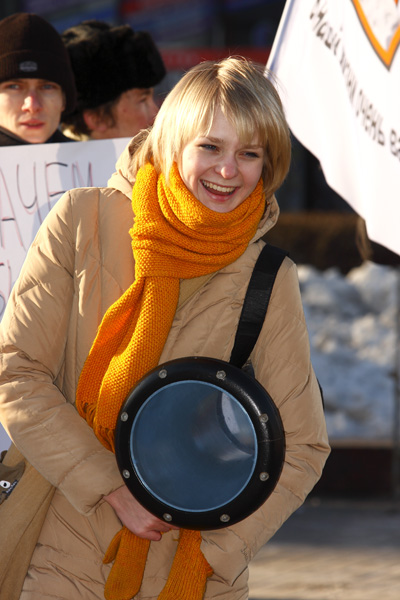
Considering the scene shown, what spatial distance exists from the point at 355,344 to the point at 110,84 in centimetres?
422

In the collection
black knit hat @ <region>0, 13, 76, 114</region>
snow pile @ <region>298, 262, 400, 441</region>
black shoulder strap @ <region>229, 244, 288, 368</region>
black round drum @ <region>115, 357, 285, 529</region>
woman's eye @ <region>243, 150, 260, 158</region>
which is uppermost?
black knit hat @ <region>0, 13, 76, 114</region>

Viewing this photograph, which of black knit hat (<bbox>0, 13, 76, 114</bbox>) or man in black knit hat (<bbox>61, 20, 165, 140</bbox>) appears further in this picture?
man in black knit hat (<bbox>61, 20, 165, 140</bbox>)

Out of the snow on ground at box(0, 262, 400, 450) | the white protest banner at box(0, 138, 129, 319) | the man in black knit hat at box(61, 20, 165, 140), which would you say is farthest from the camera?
the snow on ground at box(0, 262, 400, 450)

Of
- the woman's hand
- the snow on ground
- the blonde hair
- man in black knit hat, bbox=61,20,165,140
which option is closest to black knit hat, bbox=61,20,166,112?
man in black knit hat, bbox=61,20,165,140

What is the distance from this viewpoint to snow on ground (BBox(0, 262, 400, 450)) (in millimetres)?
7094

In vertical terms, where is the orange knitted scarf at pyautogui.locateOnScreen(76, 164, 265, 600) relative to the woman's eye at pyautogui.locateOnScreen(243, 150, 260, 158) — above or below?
below

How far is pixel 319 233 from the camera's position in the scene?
30.1 feet

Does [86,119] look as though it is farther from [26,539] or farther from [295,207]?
[295,207]

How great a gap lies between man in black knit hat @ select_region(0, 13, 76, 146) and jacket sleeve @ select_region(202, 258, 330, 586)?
52.4 inches

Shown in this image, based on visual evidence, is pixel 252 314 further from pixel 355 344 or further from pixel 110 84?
pixel 355 344

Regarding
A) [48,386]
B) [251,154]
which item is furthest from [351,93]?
[48,386]

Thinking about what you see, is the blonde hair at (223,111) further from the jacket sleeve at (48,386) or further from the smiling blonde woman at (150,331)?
the jacket sleeve at (48,386)

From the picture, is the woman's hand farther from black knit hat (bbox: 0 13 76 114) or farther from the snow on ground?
the snow on ground

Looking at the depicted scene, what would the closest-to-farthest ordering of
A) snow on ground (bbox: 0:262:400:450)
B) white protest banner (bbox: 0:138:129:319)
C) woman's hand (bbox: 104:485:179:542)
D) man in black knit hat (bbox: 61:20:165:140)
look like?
woman's hand (bbox: 104:485:179:542) < white protest banner (bbox: 0:138:129:319) < man in black knit hat (bbox: 61:20:165:140) < snow on ground (bbox: 0:262:400:450)
